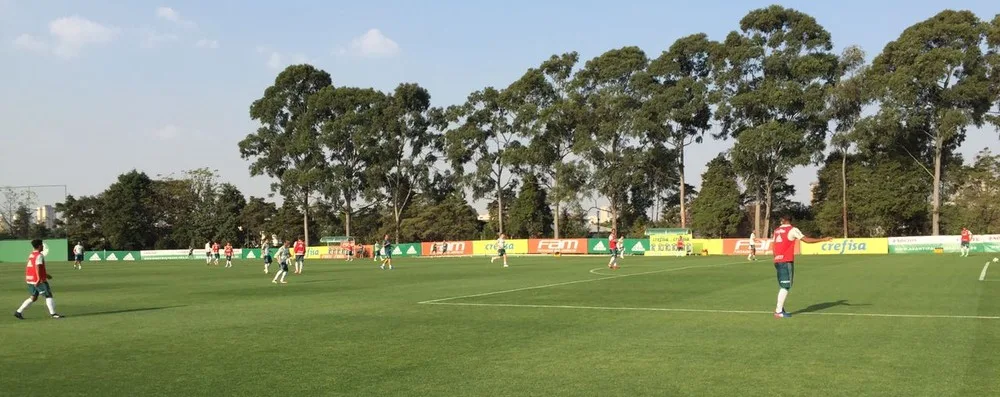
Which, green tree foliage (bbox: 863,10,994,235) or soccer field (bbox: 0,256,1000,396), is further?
green tree foliage (bbox: 863,10,994,235)

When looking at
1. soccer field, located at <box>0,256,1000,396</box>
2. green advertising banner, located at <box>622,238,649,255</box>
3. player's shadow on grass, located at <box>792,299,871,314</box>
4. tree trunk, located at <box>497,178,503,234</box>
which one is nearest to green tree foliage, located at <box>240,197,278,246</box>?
tree trunk, located at <box>497,178,503,234</box>

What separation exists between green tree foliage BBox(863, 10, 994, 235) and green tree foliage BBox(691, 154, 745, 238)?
12.4 meters

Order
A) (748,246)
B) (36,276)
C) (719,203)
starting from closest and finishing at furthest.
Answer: (36,276) → (748,246) → (719,203)

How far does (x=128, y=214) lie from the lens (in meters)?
100

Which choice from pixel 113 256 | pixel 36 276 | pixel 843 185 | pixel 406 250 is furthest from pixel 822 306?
pixel 113 256

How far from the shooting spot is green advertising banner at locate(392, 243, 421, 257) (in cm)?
7581

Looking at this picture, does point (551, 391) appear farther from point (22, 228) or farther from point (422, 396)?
point (22, 228)

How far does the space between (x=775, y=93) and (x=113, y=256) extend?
72566 mm

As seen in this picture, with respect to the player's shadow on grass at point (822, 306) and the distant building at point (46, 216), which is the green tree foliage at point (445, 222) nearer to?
the distant building at point (46, 216)

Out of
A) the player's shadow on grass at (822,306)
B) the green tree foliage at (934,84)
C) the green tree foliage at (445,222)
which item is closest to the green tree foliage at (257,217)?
the green tree foliage at (445,222)

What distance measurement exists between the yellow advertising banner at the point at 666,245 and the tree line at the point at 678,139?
40.5 ft

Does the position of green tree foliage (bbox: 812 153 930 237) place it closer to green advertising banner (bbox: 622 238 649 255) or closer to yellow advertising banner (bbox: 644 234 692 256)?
green advertising banner (bbox: 622 238 649 255)

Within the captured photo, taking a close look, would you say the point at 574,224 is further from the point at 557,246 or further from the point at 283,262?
the point at 283,262

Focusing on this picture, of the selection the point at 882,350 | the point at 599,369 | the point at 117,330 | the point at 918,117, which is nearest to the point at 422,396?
the point at 599,369
